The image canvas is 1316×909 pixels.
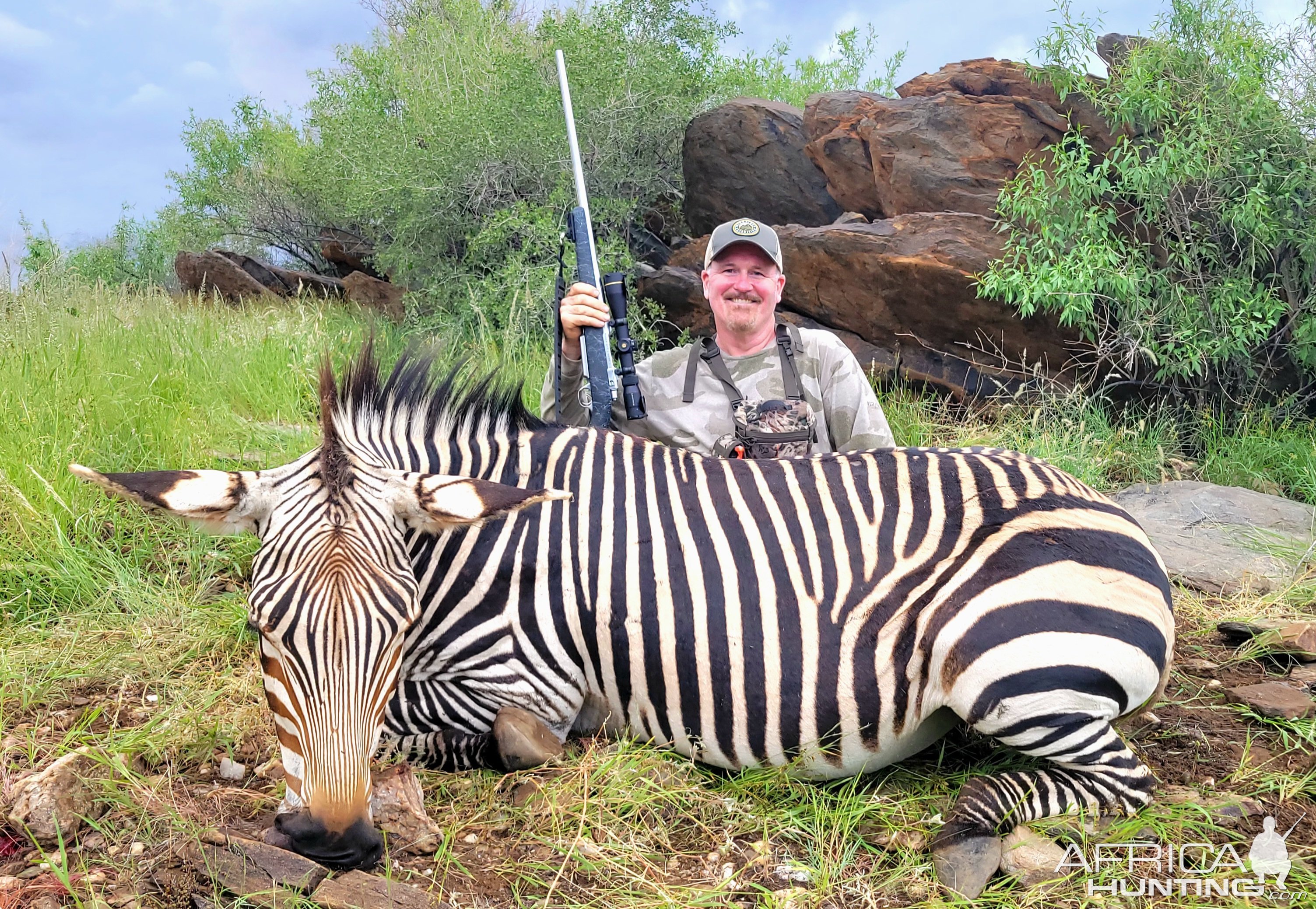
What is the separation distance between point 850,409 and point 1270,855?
7.51 feet

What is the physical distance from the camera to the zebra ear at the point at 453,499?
2.18 metres

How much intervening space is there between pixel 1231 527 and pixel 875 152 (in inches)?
185

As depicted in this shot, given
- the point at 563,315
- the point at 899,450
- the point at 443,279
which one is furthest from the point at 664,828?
the point at 443,279

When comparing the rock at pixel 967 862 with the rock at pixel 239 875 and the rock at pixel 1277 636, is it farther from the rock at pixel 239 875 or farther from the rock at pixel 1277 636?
the rock at pixel 1277 636

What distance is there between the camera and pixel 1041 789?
2594mm

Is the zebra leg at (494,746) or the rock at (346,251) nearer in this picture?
the zebra leg at (494,746)

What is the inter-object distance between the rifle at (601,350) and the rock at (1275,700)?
259 cm

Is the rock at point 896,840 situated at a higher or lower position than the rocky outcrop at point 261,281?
lower

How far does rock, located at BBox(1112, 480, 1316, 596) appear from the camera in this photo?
15.4 feet

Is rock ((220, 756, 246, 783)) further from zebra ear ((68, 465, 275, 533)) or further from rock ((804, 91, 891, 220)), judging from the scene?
rock ((804, 91, 891, 220))

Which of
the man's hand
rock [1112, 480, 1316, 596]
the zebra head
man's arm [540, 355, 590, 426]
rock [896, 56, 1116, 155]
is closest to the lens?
the zebra head

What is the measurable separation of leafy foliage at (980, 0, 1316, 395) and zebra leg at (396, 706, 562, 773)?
554 cm

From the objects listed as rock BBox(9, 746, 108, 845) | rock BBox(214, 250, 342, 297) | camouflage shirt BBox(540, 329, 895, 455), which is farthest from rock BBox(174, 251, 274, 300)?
rock BBox(9, 746, 108, 845)

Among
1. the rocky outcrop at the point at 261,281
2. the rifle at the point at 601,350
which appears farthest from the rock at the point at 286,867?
the rocky outcrop at the point at 261,281
